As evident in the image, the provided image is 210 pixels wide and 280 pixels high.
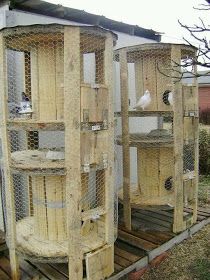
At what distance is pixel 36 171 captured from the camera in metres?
3.33

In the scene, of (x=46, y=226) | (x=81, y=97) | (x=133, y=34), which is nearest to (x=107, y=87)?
(x=81, y=97)

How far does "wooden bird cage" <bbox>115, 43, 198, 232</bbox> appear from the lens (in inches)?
178

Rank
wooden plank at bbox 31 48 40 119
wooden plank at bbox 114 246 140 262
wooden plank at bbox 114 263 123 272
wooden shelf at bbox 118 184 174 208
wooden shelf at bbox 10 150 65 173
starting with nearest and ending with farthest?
1. wooden shelf at bbox 10 150 65 173
2. wooden plank at bbox 31 48 40 119
3. wooden plank at bbox 114 263 123 272
4. wooden plank at bbox 114 246 140 262
5. wooden shelf at bbox 118 184 174 208

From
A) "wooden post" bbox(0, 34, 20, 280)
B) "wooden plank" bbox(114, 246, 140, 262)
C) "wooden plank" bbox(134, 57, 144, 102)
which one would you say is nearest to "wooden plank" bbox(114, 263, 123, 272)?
"wooden plank" bbox(114, 246, 140, 262)

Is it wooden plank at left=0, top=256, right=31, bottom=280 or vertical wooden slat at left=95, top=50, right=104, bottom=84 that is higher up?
vertical wooden slat at left=95, top=50, right=104, bottom=84

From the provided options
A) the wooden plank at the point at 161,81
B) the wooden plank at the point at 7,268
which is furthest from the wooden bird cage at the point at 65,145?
the wooden plank at the point at 161,81

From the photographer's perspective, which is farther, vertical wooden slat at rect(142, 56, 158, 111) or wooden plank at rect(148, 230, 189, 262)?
vertical wooden slat at rect(142, 56, 158, 111)

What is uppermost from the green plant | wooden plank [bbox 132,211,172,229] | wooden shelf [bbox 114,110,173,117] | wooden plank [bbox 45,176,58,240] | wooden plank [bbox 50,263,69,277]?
wooden shelf [bbox 114,110,173,117]

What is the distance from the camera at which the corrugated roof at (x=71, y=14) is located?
4.40 m

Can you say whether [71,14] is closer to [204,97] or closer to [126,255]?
[126,255]

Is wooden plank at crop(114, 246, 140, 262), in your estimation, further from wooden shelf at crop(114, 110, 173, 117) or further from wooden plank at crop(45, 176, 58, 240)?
wooden shelf at crop(114, 110, 173, 117)

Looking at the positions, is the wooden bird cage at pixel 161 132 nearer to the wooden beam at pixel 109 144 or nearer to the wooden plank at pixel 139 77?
the wooden plank at pixel 139 77

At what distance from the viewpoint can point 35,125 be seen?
3281mm

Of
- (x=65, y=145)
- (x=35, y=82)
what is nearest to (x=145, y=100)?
(x=35, y=82)
